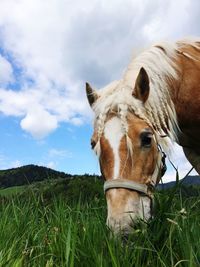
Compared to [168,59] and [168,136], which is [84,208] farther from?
[168,59]

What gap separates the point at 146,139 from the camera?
474 cm

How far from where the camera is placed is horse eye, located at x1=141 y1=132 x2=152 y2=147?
4.70 meters

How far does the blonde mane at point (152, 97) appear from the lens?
4.96 meters

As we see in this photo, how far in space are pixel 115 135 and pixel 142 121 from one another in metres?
0.47

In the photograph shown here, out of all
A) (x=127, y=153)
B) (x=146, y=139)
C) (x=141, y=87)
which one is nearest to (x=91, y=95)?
(x=141, y=87)

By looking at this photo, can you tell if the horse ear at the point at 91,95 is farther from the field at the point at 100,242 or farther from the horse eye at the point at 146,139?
the field at the point at 100,242

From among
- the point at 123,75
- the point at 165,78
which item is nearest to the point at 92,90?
the point at 123,75

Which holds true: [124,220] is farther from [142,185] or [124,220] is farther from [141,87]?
[141,87]

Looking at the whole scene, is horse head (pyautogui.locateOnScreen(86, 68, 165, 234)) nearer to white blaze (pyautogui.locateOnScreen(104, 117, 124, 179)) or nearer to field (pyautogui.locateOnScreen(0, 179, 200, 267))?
white blaze (pyautogui.locateOnScreen(104, 117, 124, 179))

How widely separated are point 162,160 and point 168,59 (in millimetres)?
1704

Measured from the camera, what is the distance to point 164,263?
3.77 metres

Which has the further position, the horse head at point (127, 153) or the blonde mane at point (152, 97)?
the blonde mane at point (152, 97)

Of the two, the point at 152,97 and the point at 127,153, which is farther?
the point at 152,97

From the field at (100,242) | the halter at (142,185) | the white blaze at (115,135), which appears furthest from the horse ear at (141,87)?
the field at (100,242)
